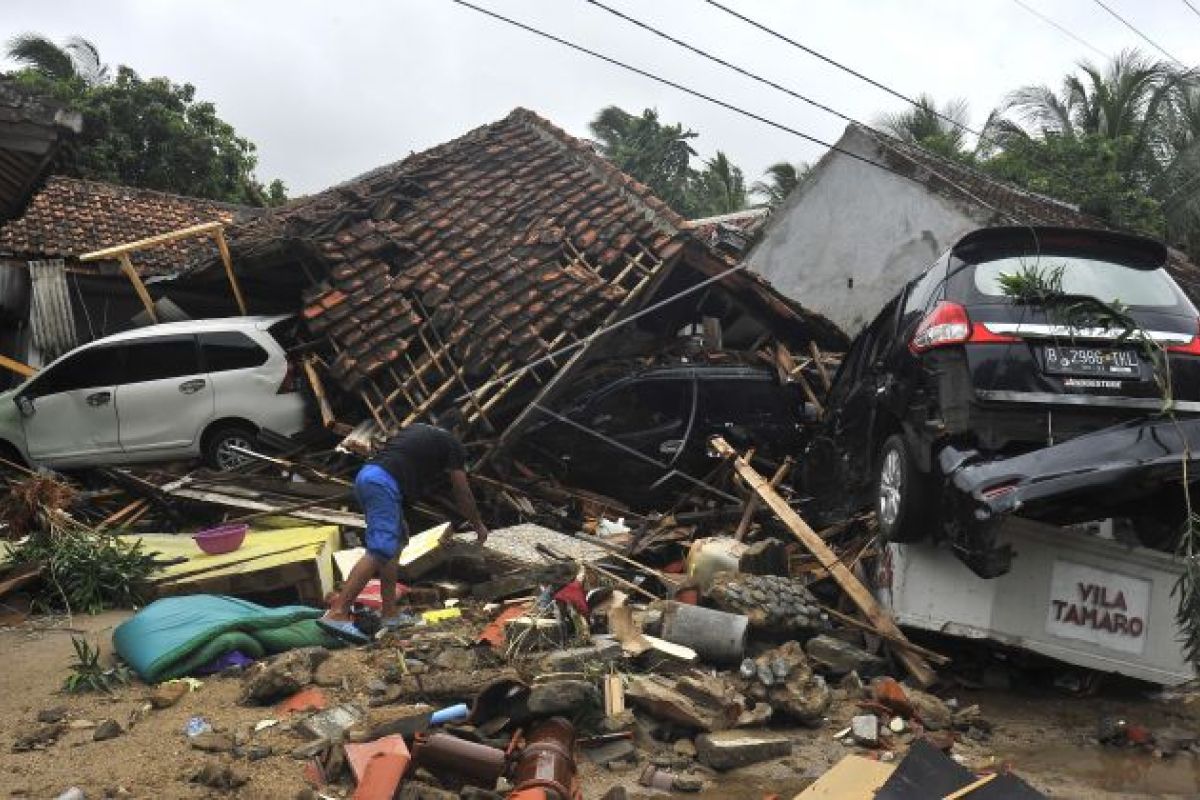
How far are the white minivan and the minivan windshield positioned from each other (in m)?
7.68

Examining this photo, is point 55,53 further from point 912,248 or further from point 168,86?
point 912,248

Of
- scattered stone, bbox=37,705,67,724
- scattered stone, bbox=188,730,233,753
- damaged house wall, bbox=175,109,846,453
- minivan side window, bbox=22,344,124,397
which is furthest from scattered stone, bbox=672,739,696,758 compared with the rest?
minivan side window, bbox=22,344,124,397

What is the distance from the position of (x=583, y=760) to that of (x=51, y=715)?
2635 millimetres

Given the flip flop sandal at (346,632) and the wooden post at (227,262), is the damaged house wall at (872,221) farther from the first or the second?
the flip flop sandal at (346,632)

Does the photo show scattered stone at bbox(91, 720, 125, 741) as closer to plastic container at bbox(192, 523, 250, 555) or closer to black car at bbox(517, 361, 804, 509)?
plastic container at bbox(192, 523, 250, 555)

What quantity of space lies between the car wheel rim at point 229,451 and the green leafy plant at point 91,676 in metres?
5.34

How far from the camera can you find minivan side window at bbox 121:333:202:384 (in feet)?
35.7

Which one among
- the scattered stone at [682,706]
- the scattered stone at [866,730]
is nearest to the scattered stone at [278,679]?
the scattered stone at [682,706]

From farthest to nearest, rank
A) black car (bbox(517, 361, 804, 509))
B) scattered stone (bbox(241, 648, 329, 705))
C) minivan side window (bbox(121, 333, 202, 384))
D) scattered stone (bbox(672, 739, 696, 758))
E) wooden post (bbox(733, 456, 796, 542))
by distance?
minivan side window (bbox(121, 333, 202, 384)), black car (bbox(517, 361, 804, 509)), wooden post (bbox(733, 456, 796, 542)), scattered stone (bbox(241, 648, 329, 705)), scattered stone (bbox(672, 739, 696, 758))

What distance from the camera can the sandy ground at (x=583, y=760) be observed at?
159 inches

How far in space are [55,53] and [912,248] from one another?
2322 centimetres

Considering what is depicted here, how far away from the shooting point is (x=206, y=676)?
541 cm

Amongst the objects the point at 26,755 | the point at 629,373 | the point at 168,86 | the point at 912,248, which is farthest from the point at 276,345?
the point at 168,86

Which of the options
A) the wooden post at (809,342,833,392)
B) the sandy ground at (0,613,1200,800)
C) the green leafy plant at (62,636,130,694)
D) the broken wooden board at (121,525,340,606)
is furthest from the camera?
the wooden post at (809,342,833,392)
